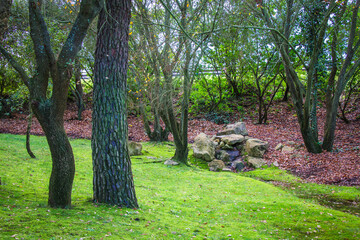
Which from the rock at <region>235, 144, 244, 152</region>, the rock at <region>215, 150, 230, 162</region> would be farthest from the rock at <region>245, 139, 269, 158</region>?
the rock at <region>215, 150, 230, 162</region>

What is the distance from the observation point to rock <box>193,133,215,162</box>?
1454 cm

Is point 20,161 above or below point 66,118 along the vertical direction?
A: below

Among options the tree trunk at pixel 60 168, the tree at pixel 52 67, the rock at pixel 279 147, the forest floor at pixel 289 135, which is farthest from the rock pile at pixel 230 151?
the tree at pixel 52 67

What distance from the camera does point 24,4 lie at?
590 inches

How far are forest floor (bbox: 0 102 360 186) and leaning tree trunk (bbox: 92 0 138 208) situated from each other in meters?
8.76

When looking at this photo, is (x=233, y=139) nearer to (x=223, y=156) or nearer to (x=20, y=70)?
(x=223, y=156)

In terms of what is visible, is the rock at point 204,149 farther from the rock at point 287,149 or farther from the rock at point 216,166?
the rock at point 287,149

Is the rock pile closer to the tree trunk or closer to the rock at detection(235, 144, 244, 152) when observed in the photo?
the rock at detection(235, 144, 244, 152)

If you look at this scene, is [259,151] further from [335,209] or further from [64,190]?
[64,190]

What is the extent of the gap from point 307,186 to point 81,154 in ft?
33.0

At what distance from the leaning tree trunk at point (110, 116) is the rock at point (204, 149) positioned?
8.84 meters

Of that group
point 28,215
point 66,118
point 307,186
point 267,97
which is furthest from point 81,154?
point 267,97

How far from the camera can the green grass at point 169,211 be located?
436 cm

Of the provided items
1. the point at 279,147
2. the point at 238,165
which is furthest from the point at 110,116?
the point at 279,147
